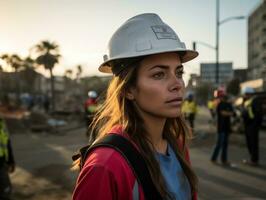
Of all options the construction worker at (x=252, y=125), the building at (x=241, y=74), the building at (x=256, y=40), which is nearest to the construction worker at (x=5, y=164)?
the construction worker at (x=252, y=125)

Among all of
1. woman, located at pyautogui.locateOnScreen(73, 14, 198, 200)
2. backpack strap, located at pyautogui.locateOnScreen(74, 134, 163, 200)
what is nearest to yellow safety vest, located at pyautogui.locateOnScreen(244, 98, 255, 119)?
woman, located at pyautogui.locateOnScreen(73, 14, 198, 200)

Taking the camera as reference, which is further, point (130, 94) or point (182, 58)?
point (182, 58)

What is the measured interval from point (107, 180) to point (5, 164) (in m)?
4.42

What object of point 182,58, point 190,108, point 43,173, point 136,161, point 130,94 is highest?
point 182,58

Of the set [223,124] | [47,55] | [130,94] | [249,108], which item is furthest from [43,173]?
[47,55]

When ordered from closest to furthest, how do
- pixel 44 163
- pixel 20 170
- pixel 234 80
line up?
pixel 20 170
pixel 44 163
pixel 234 80

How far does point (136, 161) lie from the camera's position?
188cm

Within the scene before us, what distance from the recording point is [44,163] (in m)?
11.2

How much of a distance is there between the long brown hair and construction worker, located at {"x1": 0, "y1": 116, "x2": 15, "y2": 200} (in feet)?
11.8

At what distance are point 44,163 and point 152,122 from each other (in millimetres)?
9353

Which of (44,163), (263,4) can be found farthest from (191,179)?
(263,4)

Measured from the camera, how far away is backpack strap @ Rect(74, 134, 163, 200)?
1851 mm

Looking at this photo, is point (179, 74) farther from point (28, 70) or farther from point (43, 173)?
point (28, 70)

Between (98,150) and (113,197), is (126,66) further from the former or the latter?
(113,197)
